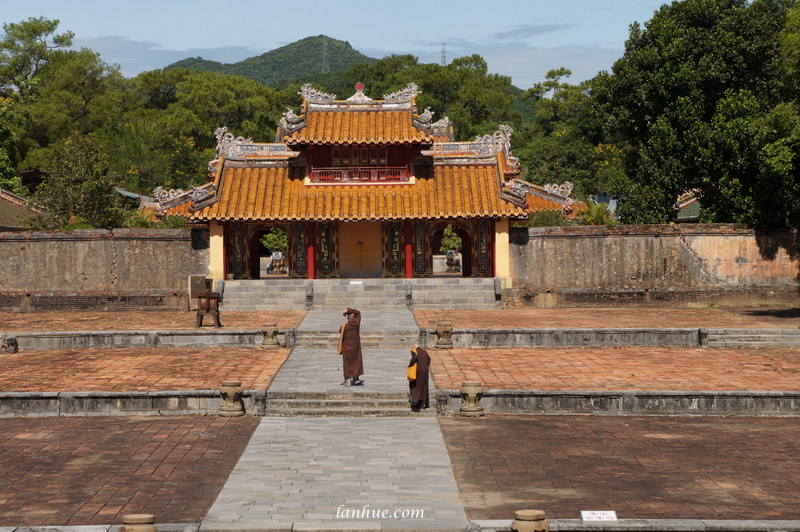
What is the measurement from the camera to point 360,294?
34281 mm

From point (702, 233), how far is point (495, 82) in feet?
199

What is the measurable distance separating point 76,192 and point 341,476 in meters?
31.1

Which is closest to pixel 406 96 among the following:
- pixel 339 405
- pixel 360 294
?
pixel 360 294

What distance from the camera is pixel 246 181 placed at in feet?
123

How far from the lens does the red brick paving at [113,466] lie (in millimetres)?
11711

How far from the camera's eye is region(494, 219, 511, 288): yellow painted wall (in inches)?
1433

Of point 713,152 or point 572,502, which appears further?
point 713,152

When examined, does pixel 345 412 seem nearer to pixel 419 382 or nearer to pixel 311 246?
pixel 419 382

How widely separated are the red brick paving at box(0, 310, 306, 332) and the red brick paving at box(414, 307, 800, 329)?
16.0 feet

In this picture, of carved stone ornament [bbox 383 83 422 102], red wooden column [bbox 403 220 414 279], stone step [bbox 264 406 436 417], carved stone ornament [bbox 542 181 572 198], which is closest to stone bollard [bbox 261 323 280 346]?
stone step [bbox 264 406 436 417]

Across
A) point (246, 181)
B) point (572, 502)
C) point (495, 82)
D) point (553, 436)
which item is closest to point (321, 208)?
point (246, 181)

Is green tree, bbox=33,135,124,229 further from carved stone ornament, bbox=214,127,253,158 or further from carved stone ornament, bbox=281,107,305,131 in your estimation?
carved stone ornament, bbox=281,107,305,131

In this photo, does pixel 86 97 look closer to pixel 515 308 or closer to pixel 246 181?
pixel 246 181

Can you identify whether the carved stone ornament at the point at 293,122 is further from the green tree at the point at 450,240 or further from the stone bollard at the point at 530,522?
the stone bollard at the point at 530,522
